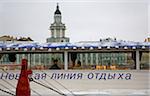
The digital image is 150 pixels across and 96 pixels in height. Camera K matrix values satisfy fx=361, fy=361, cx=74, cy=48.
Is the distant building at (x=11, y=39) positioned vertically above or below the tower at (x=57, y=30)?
below

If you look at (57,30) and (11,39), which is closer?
(11,39)

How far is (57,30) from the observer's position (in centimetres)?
1176

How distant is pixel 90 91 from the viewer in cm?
878

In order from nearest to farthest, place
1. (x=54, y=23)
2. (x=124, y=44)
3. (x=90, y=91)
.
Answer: (x=90, y=91), (x=124, y=44), (x=54, y=23)

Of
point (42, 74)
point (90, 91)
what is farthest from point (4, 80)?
point (90, 91)

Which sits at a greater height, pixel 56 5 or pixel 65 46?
pixel 56 5

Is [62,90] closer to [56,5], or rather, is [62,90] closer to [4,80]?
[4,80]

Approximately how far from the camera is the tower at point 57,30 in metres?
10.3

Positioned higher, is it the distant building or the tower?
the tower

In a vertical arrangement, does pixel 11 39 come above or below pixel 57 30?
below

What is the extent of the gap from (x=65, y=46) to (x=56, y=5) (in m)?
1.08

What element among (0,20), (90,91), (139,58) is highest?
(0,20)

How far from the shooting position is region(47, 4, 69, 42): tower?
33.8 feet

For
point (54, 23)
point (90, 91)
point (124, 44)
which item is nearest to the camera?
point (90, 91)
